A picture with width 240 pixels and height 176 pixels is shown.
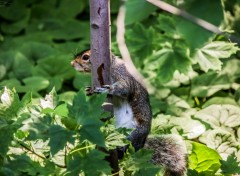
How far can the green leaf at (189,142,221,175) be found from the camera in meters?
2.56

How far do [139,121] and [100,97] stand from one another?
0.65 m

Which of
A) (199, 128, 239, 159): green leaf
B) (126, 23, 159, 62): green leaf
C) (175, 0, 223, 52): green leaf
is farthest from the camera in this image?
(126, 23, 159, 62): green leaf

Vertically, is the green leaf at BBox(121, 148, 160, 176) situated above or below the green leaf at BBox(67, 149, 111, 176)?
below

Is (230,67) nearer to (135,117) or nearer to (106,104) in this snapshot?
(135,117)

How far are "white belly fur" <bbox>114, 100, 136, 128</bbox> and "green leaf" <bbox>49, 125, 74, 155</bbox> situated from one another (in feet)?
1.95

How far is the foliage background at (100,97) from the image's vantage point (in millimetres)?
1793

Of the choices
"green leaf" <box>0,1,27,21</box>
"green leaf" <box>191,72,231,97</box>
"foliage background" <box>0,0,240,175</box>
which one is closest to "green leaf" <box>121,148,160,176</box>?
"foliage background" <box>0,0,240,175</box>

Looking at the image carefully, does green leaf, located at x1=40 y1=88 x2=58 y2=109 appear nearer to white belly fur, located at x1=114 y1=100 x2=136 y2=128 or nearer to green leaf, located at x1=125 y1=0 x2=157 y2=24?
white belly fur, located at x1=114 y1=100 x2=136 y2=128

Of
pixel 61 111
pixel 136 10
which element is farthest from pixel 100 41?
pixel 136 10

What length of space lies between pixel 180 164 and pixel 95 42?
2.34 feet

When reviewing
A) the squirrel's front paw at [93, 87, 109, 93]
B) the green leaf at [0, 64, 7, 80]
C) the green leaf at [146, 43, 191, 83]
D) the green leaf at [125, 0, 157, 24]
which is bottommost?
the green leaf at [0, 64, 7, 80]

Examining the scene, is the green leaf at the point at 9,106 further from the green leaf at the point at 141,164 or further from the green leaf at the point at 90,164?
the green leaf at the point at 141,164

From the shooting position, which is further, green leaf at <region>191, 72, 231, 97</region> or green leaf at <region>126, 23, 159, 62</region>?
green leaf at <region>191, 72, 231, 97</region>

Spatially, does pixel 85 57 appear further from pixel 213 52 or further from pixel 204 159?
pixel 213 52
